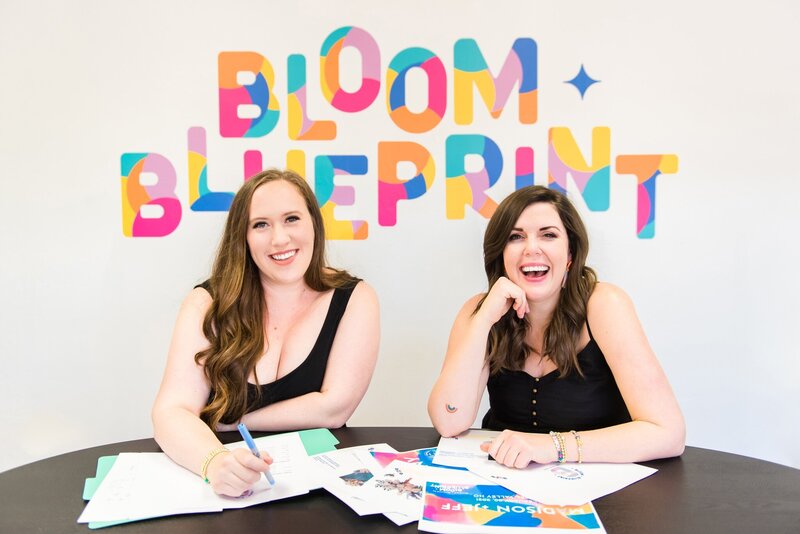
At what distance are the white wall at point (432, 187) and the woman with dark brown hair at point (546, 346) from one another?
0.86 meters

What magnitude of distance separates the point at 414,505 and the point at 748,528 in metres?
0.56

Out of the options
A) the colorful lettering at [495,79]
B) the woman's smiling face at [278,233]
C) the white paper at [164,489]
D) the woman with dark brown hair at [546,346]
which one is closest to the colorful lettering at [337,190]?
the colorful lettering at [495,79]

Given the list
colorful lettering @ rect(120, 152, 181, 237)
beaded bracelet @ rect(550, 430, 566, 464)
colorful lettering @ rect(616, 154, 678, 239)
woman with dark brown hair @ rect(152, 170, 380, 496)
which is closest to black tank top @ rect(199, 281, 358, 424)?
woman with dark brown hair @ rect(152, 170, 380, 496)

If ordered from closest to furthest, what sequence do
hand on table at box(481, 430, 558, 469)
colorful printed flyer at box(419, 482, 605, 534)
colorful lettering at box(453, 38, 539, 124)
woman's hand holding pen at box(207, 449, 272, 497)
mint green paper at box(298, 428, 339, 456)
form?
colorful printed flyer at box(419, 482, 605, 534)
woman's hand holding pen at box(207, 449, 272, 497)
hand on table at box(481, 430, 558, 469)
mint green paper at box(298, 428, 339, 456)
colorful lettering at box(453, 38, 539, 124)

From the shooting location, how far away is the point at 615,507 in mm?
1061

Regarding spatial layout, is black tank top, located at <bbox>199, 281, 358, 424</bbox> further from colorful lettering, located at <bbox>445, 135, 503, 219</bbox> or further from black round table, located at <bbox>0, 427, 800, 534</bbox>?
colorful lettering, located at <bbox>445, 135, 503, 219</bbox>

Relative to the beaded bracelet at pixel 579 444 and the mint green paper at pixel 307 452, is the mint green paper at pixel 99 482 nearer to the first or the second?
the mint green paper at pixel 307 452

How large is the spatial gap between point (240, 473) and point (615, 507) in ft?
2.24

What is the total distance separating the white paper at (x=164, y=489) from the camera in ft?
3.44

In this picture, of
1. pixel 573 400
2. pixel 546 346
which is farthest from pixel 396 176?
pixel 573 400

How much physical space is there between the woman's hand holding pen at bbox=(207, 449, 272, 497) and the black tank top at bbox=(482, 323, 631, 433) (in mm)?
794

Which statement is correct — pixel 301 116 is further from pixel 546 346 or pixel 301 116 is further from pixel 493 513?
pixel 493 513

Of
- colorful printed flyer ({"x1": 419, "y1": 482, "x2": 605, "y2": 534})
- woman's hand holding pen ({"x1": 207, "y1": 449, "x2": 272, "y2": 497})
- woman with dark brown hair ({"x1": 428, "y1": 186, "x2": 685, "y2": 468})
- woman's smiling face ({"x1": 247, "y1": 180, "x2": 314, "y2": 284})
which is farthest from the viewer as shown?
woman's smiling face ({"x1": 247, "y1": 180, "x2": 314, "y2": 284})

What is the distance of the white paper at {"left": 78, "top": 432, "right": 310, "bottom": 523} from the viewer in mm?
1048
